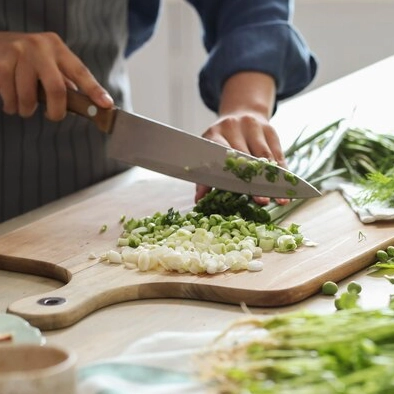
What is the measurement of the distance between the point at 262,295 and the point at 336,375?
345 millimetres

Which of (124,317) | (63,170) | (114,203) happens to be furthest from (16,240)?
(63,170)

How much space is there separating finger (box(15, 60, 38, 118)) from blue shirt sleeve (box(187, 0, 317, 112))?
483mm

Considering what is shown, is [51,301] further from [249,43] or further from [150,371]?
[249,43]

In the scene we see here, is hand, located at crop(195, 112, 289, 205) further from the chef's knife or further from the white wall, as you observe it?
the white wall

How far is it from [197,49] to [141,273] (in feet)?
9.64

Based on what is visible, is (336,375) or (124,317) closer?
(336,375)

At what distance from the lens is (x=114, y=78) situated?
2.14 m

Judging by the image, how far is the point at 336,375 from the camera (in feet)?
3.12

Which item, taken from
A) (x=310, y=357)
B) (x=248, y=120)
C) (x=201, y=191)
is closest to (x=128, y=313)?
(x=310, y=357)

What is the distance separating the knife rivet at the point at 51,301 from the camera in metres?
1.26

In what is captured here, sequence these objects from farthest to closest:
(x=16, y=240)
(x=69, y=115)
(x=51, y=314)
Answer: (x=69, y=115) → (x=16, y=240) → (x=51, y=314)

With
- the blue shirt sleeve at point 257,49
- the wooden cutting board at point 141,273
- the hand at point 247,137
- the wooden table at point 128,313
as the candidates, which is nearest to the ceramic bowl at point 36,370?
the wooden table at point 128,313

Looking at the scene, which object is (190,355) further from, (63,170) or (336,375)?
(63,170)

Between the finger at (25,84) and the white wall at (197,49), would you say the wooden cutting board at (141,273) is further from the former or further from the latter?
the white wall at (197,49)
